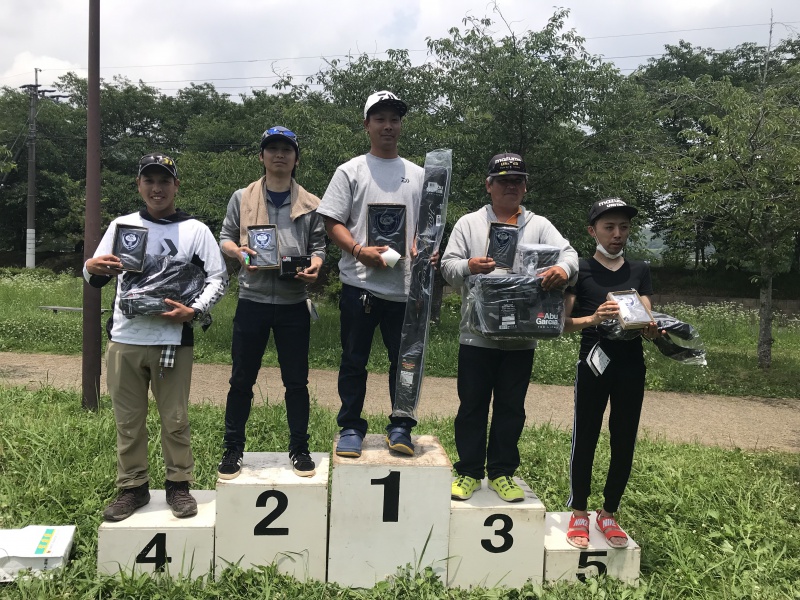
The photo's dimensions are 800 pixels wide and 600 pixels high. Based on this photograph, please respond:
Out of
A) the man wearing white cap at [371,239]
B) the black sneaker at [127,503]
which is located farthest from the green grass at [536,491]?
the man wearing white cap at [371,239]

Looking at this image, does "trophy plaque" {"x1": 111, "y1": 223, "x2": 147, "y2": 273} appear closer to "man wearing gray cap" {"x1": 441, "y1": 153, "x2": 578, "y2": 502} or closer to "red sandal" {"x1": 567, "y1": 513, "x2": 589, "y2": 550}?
"man wearing gray cap" {"x1": 441, "y1": 153, "x2": 578, "y2": 502}

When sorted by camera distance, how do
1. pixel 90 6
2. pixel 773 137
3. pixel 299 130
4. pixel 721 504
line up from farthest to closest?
pixel 299 130
pixel 773 137
pixel 90 6
pixel 721 504

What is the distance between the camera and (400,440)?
343cm

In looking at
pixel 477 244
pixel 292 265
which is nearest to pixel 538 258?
pixel 477 244

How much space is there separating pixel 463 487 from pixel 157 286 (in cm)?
199

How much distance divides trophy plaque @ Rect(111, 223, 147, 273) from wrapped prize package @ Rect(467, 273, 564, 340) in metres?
1.76

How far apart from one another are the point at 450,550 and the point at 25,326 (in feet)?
34.9

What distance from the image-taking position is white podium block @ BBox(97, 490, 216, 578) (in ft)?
10.3

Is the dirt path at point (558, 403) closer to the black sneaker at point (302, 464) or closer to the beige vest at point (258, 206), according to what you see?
the black sneaker at point (302, 464)

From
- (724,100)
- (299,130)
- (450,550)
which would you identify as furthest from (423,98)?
(450,550)

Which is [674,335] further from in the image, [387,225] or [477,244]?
[387,225]

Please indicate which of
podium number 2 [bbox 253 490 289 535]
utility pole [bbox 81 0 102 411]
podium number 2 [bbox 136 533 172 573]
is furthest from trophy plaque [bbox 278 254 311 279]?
utility pole [bbox 81 0 102 411]

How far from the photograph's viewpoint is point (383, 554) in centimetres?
328

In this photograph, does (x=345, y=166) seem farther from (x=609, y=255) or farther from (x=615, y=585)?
(x=615, y=585)
